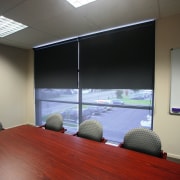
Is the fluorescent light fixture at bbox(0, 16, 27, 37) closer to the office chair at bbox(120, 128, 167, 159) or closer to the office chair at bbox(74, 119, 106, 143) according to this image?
the office chair at bbox(74, 119, 106, 143)

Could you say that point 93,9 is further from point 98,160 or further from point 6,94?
point 6,94

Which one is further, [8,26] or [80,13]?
[8,26]

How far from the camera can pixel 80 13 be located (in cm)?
239

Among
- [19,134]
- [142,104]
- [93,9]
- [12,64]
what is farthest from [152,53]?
[12,64]

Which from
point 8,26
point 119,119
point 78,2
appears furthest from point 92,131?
point 8,26

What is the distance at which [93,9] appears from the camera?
7.43 ft

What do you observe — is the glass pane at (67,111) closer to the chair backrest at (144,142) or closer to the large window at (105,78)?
the large window at (105,78)

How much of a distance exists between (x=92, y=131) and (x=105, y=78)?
4.77 ft

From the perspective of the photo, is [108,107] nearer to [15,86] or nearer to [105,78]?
[105,78]

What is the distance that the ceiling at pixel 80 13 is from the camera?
2111 millimetres

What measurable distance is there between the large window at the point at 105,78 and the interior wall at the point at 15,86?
1.44 feet

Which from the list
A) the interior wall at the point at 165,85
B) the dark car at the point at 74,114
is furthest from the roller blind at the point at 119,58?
the dark car at the point at 74,114

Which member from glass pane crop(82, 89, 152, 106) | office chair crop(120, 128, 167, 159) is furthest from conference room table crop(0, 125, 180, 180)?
glass pane crop(82, 89, 152, 106)

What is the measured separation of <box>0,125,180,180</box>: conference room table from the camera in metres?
1.17
